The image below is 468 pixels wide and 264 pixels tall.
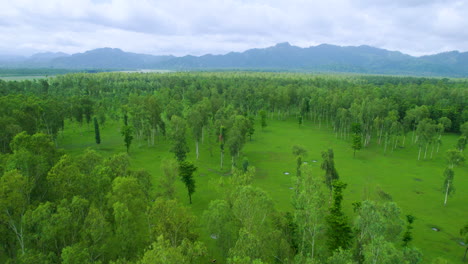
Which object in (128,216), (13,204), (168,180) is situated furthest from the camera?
(168,180)

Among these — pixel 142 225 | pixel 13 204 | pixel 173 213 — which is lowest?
pixel 142 225

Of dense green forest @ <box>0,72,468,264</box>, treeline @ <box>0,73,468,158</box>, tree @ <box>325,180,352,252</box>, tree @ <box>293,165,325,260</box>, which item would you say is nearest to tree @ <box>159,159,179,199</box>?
dense green forest @ <box>0,72,468,264</box>

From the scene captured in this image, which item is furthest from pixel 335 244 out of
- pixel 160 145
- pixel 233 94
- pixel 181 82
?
pixel 181 82

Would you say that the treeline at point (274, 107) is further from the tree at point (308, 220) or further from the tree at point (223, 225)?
the tree at point (308, 220)

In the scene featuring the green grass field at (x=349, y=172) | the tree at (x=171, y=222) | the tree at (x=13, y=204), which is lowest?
the green grass field at (x=349, y=172)

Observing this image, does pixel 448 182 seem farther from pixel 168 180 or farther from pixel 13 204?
pixel 13 204

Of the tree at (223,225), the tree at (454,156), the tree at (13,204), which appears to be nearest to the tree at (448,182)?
the tree at (454,156)

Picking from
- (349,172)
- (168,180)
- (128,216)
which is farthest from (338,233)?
(349,172)

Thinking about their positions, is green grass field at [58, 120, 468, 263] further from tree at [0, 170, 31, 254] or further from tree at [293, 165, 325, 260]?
tree at [0, 170, 31, 254]
